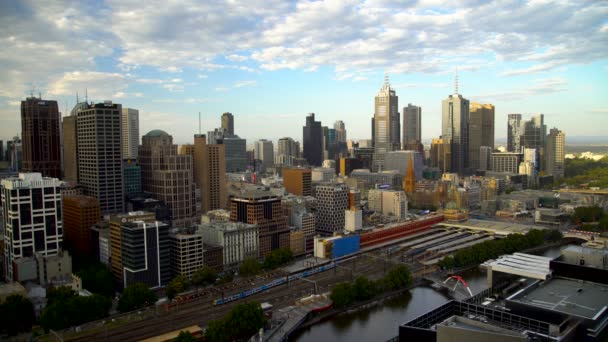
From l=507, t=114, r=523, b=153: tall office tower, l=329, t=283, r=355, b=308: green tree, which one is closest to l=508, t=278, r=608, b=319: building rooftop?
l=329, t=283, r=355, b=308: green tree

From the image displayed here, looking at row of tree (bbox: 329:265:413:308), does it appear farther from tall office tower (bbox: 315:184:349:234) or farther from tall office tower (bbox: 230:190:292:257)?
tall office tower (bbox: 315:184:349:234)

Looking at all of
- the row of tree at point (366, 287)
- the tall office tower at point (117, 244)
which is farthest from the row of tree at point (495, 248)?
the tall office tower at point (117, 244)

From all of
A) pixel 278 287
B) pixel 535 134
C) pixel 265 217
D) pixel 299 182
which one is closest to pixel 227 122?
pixel 299 182

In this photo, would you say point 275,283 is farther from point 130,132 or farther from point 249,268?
point 130,132

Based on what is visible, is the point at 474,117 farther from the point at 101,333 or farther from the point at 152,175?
the point at 101,333

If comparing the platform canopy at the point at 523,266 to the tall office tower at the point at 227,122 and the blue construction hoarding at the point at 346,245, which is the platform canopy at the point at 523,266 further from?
the tall office tower at the point at 227,122
